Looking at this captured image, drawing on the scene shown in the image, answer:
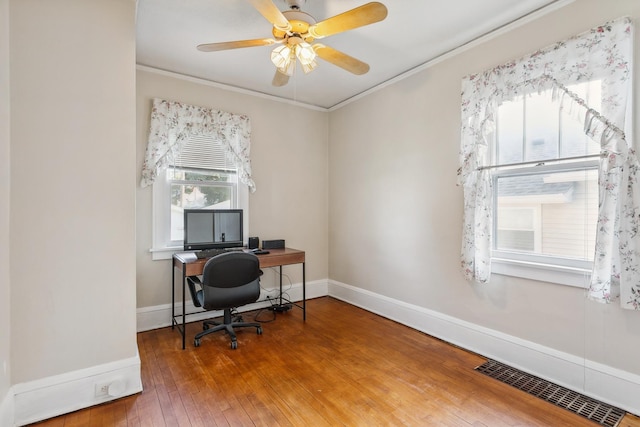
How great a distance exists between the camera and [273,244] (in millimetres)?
3830

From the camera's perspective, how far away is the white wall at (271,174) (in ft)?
10.6

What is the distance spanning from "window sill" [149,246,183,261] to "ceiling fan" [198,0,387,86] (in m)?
2.11

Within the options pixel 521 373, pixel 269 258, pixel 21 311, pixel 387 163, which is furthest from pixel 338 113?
pixel 21 311

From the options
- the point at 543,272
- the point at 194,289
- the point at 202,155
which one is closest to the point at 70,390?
the point at 194,289

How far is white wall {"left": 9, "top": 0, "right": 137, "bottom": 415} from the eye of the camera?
1.83 meters

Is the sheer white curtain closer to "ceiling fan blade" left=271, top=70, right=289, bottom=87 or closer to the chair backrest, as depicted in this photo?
"ceiling fan blade" left=271, top=70, right=289, bottom=87

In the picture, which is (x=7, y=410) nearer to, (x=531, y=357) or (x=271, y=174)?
(x=271, y=174)

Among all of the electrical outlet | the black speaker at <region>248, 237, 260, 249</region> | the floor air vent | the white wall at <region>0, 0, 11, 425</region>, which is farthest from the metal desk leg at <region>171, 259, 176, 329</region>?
the floor air vent

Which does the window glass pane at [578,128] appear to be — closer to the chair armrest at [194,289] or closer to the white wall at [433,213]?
the white wall at [433,213]

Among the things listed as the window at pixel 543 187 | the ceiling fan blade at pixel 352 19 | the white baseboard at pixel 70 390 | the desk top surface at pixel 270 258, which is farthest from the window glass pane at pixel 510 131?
the white baseboard at pixel 70 390

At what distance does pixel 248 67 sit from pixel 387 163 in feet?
5.96

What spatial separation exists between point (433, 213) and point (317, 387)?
1892 millimetres

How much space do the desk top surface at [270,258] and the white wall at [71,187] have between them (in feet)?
2.55

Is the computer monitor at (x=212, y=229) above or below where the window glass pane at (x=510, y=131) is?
below
